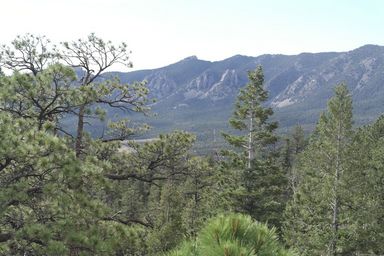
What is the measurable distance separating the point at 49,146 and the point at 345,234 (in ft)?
67.1

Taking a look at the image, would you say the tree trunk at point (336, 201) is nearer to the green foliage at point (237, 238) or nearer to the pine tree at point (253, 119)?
the pine tree at point (253, 119)

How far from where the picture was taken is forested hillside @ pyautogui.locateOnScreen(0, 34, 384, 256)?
10.1m

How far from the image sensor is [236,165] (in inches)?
1296

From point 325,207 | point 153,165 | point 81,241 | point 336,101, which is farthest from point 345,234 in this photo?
point 81,241

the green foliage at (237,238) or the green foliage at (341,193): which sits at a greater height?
the green foliage at (237,238)

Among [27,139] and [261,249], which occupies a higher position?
[27,139]

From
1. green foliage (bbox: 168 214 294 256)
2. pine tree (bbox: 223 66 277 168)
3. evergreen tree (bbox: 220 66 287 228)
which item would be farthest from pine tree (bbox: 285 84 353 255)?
green foliage (bbox: 168 214 294 256)

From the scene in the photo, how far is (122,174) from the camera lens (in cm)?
1638

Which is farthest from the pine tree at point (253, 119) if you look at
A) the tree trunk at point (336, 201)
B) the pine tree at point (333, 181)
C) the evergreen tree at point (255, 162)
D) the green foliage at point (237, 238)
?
the green foliage at point (237, 238)

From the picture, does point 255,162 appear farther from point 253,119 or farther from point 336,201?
point 336,201

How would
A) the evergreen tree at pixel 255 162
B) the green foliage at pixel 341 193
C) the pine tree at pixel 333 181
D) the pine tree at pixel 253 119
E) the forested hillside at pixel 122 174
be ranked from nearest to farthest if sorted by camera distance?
the forested hillside at pixel 122 174, the green foliage at pixel 341 193, the pine tree at pixel 333 181, the evergreen tree at pixel 255 162, the pine tree at pixel 253 119

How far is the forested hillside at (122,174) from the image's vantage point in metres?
10.1

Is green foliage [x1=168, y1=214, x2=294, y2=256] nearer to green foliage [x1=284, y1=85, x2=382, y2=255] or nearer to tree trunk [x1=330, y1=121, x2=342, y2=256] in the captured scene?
green foliage [x1=284, y1=85, x2=382, y2=255]

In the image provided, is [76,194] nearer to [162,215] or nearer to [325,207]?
[325,207]
